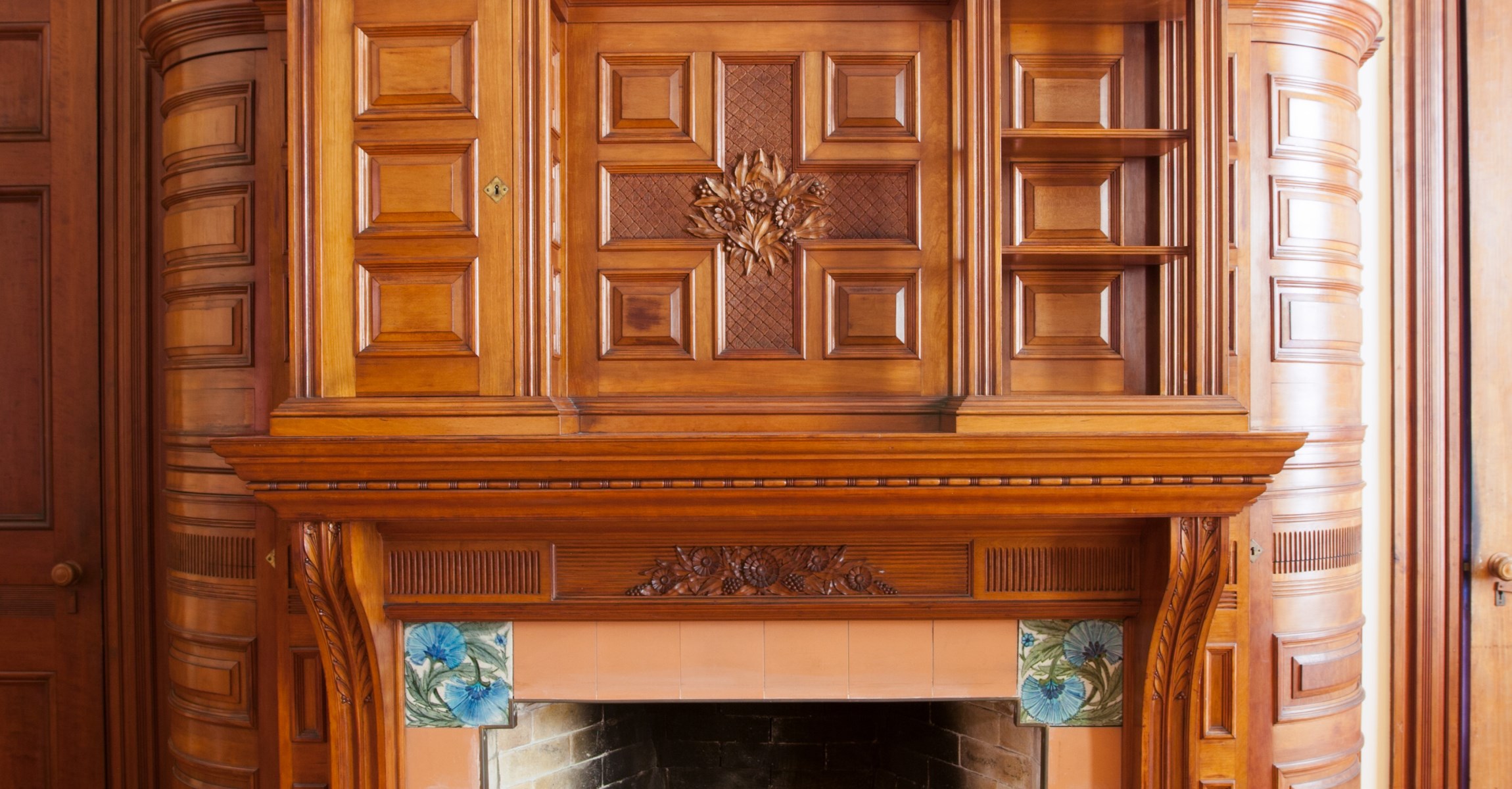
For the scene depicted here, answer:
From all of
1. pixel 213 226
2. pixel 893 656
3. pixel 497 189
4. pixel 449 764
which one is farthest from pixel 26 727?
pixel 893 656

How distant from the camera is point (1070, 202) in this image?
198 centimetres

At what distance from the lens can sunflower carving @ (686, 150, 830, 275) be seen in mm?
1997

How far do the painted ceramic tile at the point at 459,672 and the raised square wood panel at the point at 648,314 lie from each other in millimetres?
668

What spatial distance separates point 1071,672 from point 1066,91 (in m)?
1.26

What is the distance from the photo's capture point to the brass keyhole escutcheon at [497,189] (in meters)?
1.84

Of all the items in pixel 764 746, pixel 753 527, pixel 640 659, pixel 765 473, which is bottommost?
pixel 764 746

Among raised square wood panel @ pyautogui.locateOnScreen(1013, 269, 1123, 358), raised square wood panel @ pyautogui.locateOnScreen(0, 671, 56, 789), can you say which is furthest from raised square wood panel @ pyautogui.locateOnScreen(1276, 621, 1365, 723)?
raised square wood panel @ pyautogui.locateOnScreen(0, 671, 56, 789)

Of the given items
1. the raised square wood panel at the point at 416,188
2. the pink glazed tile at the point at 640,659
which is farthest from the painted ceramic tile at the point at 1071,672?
the raised square wood panel at the point at 416,188

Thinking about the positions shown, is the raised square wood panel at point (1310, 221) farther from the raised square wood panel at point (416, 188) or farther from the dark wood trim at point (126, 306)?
the dark wood trim at point (126, 306)

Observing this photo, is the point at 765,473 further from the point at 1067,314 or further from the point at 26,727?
the point at 26,727

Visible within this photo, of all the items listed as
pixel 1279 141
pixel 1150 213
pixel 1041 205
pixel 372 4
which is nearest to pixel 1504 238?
pixel 1279 141

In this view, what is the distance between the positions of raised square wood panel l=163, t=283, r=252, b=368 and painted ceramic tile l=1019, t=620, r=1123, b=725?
74.7 inches

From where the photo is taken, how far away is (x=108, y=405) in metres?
2.48

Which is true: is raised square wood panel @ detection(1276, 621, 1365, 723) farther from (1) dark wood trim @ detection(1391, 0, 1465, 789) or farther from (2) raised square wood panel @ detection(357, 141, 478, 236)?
(2) raised square wood panel @ detection(357, 141, 478, 236)
